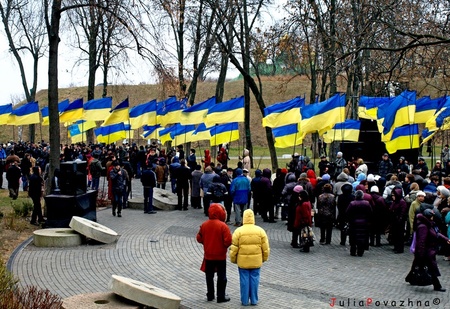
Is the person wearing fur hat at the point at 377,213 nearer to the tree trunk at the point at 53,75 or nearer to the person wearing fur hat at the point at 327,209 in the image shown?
the person wearing fur hat at the point at 327,209

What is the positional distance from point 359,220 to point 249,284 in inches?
181

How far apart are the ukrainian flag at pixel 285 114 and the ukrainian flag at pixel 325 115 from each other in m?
0.55

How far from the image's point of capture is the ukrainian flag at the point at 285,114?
22172 millimetres

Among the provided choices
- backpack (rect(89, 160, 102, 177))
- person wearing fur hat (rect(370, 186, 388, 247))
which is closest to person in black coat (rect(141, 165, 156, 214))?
backpack (rect(89, 160, 102, 177))

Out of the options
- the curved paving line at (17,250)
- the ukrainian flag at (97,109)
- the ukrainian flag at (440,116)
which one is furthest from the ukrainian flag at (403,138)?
the curved paving line at (17,250)

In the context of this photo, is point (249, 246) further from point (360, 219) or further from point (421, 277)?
point (360, 219)

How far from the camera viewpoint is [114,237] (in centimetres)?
1434

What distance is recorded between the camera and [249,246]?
30.5 ft

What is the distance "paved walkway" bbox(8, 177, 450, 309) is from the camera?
33.5ft

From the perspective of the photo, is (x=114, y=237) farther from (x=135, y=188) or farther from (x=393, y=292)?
(x=135, y=188)

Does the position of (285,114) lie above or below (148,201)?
above

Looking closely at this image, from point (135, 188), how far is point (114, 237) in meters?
12.0

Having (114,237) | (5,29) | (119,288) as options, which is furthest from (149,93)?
(119,288)

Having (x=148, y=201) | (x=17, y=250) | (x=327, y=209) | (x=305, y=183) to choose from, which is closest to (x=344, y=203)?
(x=327, y=209)
